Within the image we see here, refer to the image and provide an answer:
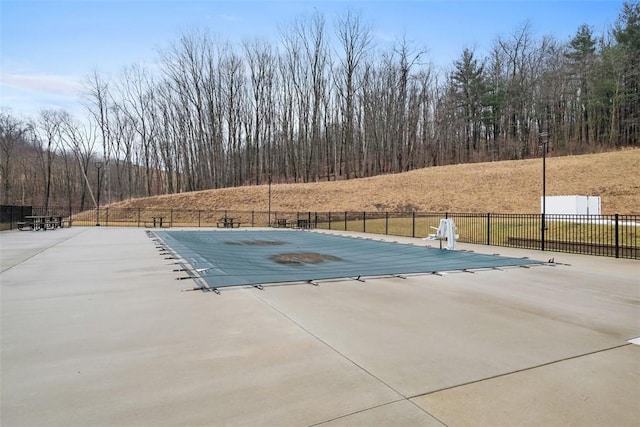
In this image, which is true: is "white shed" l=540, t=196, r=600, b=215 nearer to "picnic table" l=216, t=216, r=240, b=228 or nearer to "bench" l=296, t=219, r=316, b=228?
"bench" l=296, t=219, r=316, b=228

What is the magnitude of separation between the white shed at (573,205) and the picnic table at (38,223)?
87.0ft

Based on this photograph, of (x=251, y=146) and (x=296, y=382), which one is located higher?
(x=251, y=146)

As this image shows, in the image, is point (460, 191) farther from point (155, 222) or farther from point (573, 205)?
point (155, 222)

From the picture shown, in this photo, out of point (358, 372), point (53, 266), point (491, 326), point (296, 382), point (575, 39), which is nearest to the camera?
point (296, 382)

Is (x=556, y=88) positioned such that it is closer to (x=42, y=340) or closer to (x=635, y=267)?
(x=635, y=267)

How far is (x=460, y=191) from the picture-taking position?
3278cm

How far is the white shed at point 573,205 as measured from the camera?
18.4 meters

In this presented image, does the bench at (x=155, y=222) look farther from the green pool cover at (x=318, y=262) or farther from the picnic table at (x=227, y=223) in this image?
the green pool cover at (x=318, y=262)

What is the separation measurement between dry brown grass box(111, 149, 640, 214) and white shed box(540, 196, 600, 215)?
23.6 ft

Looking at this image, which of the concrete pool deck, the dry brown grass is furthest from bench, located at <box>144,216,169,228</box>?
the concrete pool deck

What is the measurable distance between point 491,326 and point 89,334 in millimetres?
4387

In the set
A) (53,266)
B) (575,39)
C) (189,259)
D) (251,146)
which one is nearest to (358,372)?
(189,259)

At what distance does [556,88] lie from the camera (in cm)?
4547

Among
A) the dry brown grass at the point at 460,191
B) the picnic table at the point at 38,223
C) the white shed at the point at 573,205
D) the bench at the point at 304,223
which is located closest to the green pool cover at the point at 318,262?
the white shed at the point at 573,205
